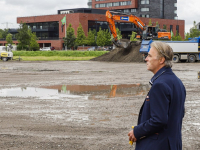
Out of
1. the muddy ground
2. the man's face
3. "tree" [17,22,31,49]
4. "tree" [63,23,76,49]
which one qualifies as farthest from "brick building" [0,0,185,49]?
the man's face

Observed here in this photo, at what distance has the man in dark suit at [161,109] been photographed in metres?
3.23

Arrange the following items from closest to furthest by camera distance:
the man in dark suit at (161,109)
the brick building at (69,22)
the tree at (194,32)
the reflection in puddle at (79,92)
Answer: the man in dark suit at (161,109), the reflection in puddle at (79,92), the tree at (194,32), the brick building at (69,22)

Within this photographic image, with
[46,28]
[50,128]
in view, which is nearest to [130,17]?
[50,128]

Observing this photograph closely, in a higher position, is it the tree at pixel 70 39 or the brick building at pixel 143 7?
the brick building at pixel 143 7

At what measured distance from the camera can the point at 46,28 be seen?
11512 cm

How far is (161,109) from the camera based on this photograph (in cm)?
323

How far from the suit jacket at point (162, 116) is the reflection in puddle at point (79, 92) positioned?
10625mm

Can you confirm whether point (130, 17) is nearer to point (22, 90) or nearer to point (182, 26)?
A: point (22, 90)

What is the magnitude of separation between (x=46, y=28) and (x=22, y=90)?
100 meters

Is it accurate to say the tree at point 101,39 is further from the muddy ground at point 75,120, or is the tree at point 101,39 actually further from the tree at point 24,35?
the muddy ground at point 75,120

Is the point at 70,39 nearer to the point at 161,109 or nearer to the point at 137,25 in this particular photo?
the point at 137,25

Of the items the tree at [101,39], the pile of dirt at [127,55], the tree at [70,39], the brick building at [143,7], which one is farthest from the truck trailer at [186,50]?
the brick building at [143,7]

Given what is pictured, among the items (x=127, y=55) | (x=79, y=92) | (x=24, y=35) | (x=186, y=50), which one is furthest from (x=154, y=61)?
(x=24, y=35)

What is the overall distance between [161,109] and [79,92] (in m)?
12.7
